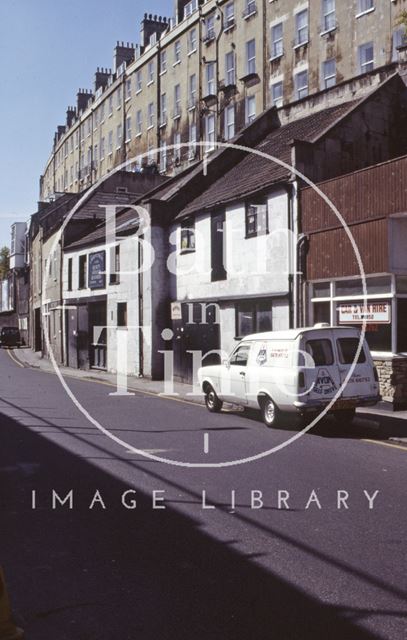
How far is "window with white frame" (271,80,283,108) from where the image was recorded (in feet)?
125

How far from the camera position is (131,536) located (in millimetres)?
6359

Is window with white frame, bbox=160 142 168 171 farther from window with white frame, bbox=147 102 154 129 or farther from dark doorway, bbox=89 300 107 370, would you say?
dark doorway, bbox=89 300 107 370

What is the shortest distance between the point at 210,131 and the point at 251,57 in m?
5.90

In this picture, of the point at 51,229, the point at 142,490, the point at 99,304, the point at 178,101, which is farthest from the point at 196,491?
the point at 178,101

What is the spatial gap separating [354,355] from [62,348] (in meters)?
27.7

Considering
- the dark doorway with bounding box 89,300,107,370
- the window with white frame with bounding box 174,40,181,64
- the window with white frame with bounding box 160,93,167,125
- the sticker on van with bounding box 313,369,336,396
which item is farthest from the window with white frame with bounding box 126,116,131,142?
the sticker on van with bounding box 313,369,336,396

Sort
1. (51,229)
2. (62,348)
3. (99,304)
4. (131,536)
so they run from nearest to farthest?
(131,536), (99,304), (62,348), (51,229)

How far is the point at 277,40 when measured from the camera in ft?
125

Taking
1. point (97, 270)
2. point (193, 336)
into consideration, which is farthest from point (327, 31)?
point (193, 336)

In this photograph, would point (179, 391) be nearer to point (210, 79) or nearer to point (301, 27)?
point (301, 27)

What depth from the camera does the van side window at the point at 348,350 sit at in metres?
13.4

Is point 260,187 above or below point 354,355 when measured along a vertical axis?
above

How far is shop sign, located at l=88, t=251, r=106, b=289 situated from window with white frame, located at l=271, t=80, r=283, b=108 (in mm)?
14275

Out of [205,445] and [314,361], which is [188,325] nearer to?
[314,361]
